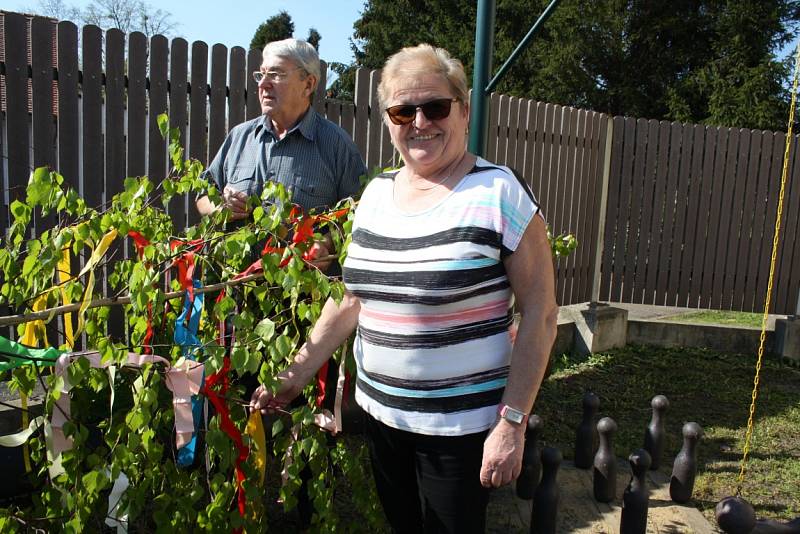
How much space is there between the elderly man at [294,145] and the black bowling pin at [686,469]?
2019 millimetres

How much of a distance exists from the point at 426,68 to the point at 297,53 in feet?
3.60

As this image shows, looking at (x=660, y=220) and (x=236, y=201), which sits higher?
(x=236, y=201)

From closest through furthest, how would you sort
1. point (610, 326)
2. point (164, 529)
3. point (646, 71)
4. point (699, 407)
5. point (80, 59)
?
point (164, 529) < point (80, 59) < point (699, 407) < point (610, 326) < point (646, 71)

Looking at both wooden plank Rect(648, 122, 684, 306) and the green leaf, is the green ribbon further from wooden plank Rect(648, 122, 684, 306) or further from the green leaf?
wooden plank Rect(648, 122, 684, 306)

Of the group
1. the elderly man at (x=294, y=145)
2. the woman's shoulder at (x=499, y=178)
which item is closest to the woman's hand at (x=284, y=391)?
the woman's shoulder at (x=499, y=178)

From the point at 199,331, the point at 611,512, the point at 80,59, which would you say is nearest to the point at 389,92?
the point at 199,331

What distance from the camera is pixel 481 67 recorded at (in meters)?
3.80

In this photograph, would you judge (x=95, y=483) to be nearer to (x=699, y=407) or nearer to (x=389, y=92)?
(x=389, y=92)

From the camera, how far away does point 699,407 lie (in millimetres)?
5070

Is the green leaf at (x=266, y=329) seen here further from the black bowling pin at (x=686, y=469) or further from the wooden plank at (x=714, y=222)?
the wooden plank at (x=714, y=222)

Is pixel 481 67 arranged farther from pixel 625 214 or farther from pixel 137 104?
pixel 625 214

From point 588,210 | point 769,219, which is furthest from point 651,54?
point 588,210

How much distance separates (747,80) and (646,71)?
12.5ft

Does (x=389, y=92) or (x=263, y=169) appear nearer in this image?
(x=389, y=92)
